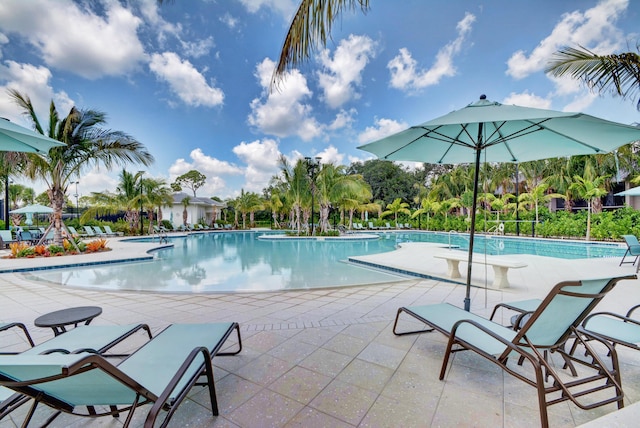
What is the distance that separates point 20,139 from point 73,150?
30.1 feet

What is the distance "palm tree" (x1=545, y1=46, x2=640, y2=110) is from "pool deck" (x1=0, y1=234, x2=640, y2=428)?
3084mm

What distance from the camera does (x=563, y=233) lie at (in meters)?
16.6

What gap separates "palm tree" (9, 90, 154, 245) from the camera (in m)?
10.0

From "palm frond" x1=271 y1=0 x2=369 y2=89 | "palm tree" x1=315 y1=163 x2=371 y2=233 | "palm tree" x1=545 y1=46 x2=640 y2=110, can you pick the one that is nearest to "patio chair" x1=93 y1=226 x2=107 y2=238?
"palm tree" x1=315 y1=163 x2=371 y2=233

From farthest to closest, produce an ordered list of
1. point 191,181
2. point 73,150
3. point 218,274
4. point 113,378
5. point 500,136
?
point 191,181 → point 73,150 → point 218,274 → point 500,136 → point 113,378

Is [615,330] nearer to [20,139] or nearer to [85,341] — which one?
[85,341]

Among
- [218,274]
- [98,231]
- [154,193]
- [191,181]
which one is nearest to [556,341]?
[218,274]

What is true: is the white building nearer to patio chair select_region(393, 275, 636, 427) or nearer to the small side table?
the small side table

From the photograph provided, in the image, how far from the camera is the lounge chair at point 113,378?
114cm

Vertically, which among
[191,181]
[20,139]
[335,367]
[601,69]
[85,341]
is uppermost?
[191,181]

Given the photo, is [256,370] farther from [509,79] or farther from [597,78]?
[509,79]

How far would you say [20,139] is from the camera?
3.25 meters

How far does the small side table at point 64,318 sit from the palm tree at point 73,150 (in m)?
9.81

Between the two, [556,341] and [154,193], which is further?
[154,193]
